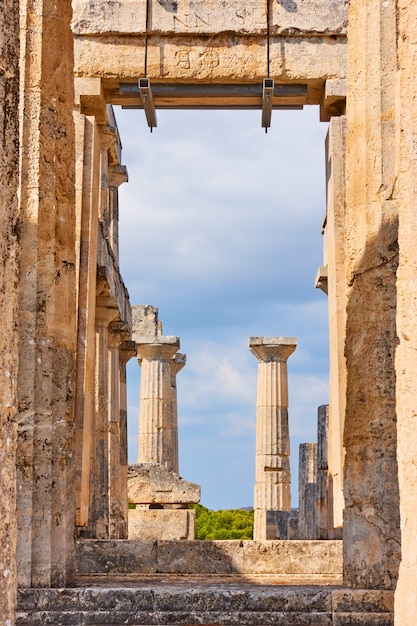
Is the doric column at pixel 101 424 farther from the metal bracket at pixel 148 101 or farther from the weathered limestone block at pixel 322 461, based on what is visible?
the metal bracket at pixel 148 101

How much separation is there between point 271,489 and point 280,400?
7.42ft

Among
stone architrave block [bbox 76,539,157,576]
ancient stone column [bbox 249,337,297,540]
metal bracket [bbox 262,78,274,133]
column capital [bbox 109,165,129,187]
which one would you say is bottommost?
stone architrave block [bbox 76,539,157,576]

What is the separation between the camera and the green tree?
1481 inches

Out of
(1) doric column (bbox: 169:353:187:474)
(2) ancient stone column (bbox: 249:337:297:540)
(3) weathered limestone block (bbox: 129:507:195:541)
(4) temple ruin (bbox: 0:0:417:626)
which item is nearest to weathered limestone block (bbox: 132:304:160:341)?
(1) doric column (bbox: 169:353:187:474)

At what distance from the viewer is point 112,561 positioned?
13.4 metres

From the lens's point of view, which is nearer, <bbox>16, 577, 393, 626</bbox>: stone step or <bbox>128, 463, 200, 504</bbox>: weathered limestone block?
<bbox>16, 577, 393, 626</bbox>: stone step

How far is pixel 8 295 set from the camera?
5184mm

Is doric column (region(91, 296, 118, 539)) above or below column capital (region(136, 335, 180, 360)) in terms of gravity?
below

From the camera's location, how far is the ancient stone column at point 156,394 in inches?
1064

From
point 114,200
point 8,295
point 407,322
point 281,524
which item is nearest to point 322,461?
point 281,524

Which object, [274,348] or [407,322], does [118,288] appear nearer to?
[274,348]

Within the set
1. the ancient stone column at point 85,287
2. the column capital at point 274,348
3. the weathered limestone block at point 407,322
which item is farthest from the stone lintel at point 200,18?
the column capital at point 274,348

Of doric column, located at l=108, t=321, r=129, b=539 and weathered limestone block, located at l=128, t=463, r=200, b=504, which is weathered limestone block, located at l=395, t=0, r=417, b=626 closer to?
doric column, located at l=108, t=321, r=129, b=539

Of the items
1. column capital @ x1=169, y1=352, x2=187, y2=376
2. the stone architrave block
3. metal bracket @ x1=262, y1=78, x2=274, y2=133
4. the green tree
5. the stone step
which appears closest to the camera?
the stone step
